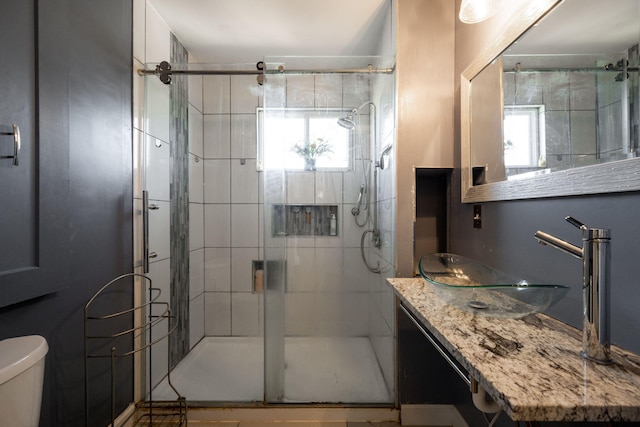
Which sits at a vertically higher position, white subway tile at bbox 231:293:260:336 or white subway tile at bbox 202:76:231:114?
white subway tile at bbox 202:76:231:114

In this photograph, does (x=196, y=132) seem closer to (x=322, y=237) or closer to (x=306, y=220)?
(x=306, y=220)

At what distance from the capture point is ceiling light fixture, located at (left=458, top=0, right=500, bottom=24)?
42.2 inches

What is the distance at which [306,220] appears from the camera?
174cm

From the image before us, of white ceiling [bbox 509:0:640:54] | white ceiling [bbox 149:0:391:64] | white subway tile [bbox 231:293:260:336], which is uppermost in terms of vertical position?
white ceiling [bbox 149:0:391:64]

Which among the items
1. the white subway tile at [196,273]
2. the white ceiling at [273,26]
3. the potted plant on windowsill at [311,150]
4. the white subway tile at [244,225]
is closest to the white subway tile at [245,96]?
the white ceiling at [273,26]

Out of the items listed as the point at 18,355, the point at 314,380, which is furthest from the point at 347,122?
the point at 18,355

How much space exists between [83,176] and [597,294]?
188cm

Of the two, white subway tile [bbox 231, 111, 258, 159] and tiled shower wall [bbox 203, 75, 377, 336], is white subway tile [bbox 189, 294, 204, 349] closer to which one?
tiled shower wall [bbox 203, 75, 377, 336]

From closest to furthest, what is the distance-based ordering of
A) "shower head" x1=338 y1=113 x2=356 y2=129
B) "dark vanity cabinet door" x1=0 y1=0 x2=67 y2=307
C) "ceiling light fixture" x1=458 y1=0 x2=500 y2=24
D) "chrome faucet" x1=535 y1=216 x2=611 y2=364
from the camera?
1. "chrome faucet" x1=535 y1=216 x2=611 y2=364
2. "dark vanity cabinet door" x1=0 y1=0 x2=67 y2=307
3. "ceiling light fixture" x1=458 y1=0 x2=500 y2=24
4. "shower head" x1=338 y1=113 x2=356 y2=129

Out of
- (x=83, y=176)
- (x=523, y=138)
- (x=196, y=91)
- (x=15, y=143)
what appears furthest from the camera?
(x=196, y=91)

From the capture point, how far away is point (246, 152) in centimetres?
211

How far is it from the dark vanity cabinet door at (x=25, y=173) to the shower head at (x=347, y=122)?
1.34 m

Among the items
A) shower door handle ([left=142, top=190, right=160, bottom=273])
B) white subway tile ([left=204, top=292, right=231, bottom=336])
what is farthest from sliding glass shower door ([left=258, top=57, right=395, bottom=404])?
shower door handle ([left=142, top=190, right=160, bottom=273])

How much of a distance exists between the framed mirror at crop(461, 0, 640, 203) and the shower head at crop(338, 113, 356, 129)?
69cm
